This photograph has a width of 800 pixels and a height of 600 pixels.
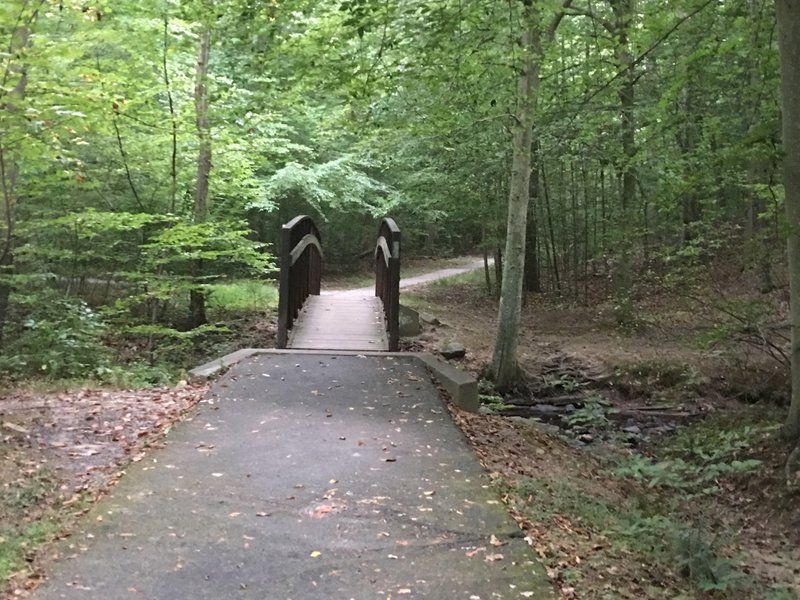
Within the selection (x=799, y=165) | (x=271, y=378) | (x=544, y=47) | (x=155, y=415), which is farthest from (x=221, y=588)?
(x=544, y=47)

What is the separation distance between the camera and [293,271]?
9680 millimetres

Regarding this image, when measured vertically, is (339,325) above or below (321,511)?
above

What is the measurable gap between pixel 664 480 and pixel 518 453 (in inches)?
54.0

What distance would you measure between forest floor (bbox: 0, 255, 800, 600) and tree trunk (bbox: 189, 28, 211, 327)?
1.33 m

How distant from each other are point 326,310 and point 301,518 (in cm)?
785

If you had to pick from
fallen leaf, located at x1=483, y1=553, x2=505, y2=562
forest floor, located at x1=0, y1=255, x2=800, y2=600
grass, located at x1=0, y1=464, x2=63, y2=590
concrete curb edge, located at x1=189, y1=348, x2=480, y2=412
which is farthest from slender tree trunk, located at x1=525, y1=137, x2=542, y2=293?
grass, located at x1=0, y1=464, x2=63, y2=590

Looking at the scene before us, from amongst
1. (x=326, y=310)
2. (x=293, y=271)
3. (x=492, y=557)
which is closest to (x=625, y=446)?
(x=293, y=271)

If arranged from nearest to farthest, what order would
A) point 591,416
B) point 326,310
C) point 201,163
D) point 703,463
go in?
point 703,463
point 591,416
point 326,310
point 201,163

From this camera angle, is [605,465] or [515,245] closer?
[605,465]

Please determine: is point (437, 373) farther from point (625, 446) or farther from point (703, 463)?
point (703, 463)

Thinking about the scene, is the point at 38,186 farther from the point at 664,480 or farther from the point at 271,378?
the point at 664,480

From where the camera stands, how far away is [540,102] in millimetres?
9570

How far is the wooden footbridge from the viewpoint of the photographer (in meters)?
9.26

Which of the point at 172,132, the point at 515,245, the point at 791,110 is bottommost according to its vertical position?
the point at 515,245
